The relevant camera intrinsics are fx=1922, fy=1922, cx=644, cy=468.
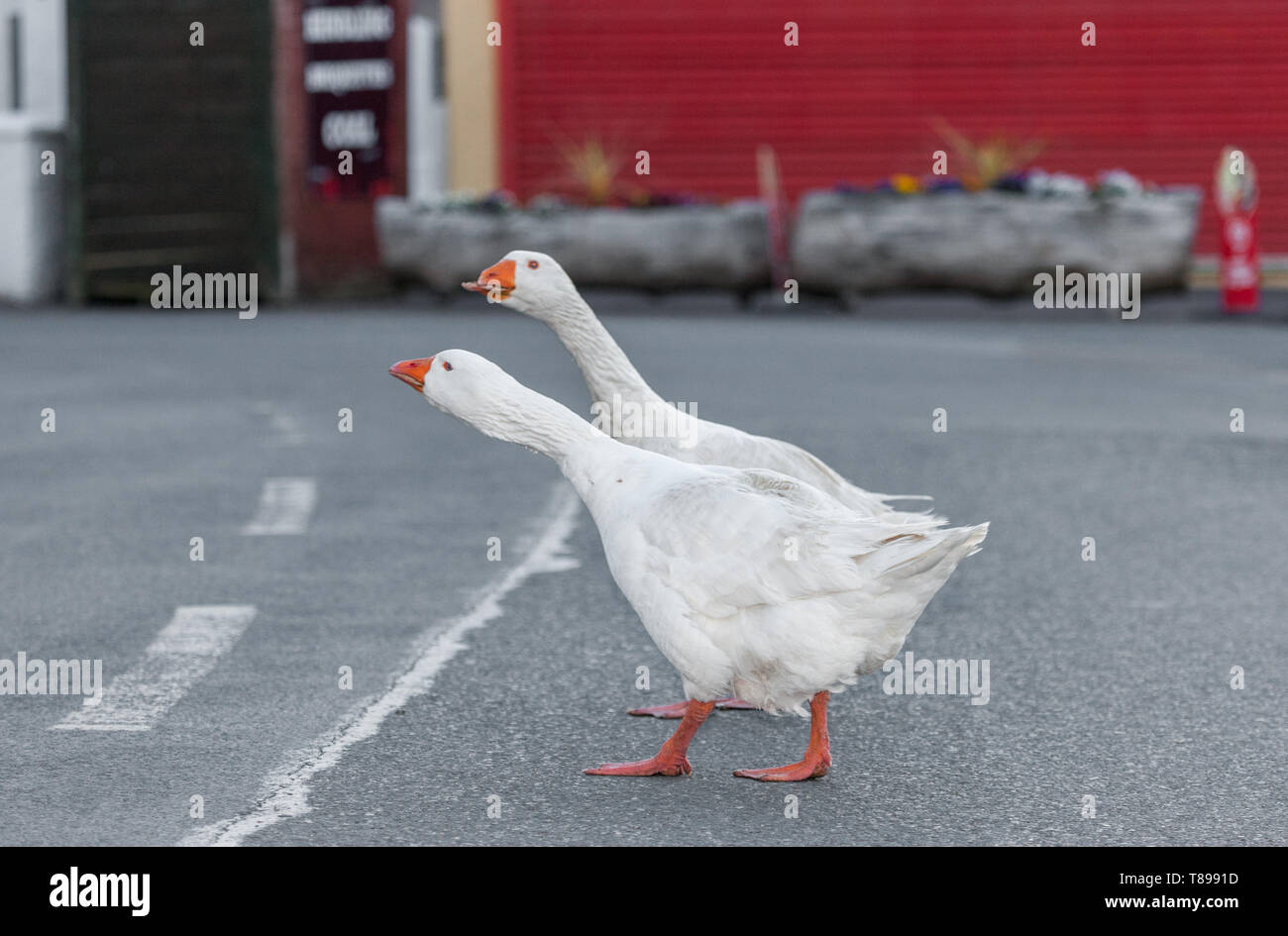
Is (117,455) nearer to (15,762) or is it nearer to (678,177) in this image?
(15,762)

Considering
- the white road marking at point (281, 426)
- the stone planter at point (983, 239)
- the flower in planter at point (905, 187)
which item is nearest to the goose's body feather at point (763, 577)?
the white road marking at point (281, 426)

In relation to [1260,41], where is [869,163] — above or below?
below

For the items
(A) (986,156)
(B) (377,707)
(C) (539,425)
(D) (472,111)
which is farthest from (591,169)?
(C) (539,425)

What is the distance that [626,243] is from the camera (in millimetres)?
20828

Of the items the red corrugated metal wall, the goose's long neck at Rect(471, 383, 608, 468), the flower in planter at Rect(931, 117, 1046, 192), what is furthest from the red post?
the goose's long neck at Rect(471, 383, 608, 468)

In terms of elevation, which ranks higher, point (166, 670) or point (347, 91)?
point (347, 91)

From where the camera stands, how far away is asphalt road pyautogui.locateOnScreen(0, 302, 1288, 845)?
4625mm

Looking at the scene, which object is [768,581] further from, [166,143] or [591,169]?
[166,143]

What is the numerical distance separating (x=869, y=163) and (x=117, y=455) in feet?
51.6

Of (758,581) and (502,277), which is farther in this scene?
(502,277)

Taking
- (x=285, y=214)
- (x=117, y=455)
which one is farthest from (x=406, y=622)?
Result: (x=285, y=214)

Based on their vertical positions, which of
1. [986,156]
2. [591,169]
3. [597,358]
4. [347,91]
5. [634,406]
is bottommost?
[634,406]

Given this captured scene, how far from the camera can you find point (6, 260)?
71.1 ft

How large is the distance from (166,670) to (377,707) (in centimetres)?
89
